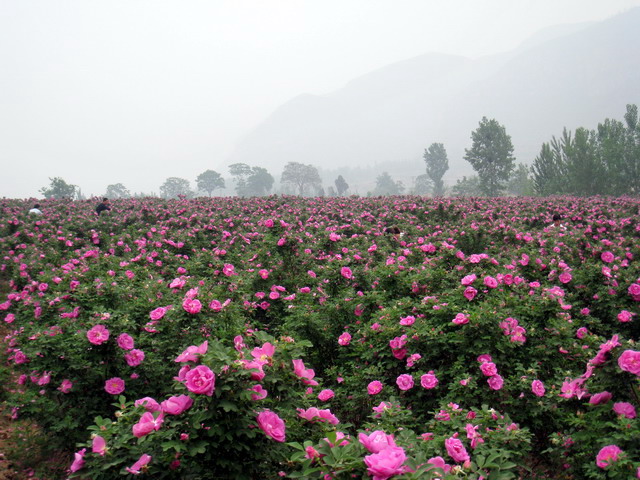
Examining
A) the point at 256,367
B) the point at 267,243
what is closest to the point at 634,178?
the point at 267,243

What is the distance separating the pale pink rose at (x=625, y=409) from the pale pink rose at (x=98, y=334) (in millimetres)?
3077

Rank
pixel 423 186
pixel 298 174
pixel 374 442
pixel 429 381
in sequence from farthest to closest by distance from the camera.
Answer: pixel 298 174 → pixel 423 186 → pixel 429 381 → pixel 374 442

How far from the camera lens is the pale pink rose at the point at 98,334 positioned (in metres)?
2.56

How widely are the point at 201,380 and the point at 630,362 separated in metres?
1.88

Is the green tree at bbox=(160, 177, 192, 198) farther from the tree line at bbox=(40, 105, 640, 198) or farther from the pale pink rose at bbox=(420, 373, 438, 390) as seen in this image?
the pale pink rose at bbox=(420, 373, 438, 390)

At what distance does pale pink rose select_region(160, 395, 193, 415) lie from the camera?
1485 mm

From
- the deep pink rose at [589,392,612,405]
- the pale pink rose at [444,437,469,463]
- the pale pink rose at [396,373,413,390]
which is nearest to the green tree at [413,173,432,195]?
the pale pink rose at [396,373,413,390]

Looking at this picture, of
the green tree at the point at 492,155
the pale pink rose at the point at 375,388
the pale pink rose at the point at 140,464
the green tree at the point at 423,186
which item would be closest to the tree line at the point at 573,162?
the green tree at the point at 492,155

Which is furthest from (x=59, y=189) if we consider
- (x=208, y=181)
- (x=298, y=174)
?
(x=298, y=174)

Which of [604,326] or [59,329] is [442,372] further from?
[59,329]

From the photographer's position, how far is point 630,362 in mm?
1688

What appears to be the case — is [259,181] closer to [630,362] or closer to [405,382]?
[405,382]

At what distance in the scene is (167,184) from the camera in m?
91.3

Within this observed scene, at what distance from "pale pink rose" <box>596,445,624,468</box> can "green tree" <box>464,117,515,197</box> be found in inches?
1617
